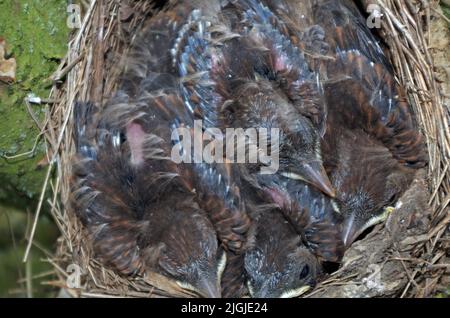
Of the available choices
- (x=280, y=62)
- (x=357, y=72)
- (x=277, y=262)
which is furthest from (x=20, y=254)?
(x=357, y=72)

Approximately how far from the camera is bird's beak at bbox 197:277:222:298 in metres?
2.82

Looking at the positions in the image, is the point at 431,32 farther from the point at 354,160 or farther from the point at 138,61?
the point at 138,61

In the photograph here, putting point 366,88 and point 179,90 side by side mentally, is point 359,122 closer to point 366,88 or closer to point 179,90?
point 366,88

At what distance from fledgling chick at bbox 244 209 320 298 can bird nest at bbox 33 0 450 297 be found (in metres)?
0.10

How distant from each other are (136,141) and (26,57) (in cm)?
63

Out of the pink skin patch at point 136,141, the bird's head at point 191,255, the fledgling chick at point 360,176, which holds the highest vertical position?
the pink skin patch at point 136,141

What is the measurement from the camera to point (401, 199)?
9.87ft

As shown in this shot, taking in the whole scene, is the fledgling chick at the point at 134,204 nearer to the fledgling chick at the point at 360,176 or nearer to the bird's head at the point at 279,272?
the bird's head at the point at 279,272

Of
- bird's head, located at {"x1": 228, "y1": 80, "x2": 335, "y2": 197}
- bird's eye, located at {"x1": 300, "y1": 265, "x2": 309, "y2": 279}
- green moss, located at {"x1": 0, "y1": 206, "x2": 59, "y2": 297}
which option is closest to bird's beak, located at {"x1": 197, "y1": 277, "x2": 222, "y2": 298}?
bird's eye, located at {"x1": 300, "y1": 265, "x2": 309, "y2": 279}

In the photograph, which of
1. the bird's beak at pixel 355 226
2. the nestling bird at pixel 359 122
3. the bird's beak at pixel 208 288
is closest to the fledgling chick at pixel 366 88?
the nestling bird at pixel 359 122

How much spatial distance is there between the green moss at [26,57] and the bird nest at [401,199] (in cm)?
7

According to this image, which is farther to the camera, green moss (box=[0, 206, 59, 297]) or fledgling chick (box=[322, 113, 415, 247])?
green moss (box=[0, 206, 59, 297])

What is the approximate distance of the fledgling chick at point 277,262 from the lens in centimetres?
290

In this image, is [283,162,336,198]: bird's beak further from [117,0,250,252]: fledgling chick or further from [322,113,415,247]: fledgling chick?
[117,0,250,252]: fledgling chick
